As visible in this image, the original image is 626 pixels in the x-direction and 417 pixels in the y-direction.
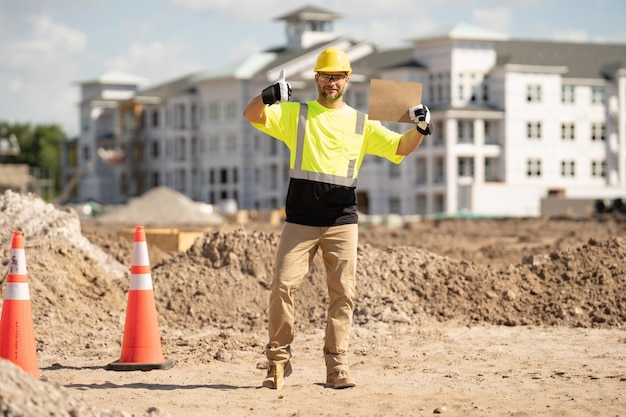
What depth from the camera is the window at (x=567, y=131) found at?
7156cm

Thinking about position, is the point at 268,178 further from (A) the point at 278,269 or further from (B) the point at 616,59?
(A) the point at 278,269

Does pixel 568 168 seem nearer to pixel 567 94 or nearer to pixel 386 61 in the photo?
pixel 567 94

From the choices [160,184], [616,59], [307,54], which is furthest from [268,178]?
[616,59]

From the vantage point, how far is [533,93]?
70.1 m

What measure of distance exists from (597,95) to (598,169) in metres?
4.30

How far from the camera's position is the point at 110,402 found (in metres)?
7.92

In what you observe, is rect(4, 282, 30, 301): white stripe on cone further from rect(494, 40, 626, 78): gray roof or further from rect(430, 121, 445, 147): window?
rect(494, 40, 626, 78): gray roof

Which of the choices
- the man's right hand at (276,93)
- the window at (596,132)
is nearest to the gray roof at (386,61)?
the window at (596,132)

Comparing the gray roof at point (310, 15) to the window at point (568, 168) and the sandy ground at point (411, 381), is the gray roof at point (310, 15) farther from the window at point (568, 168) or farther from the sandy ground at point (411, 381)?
the sandy ground at point (411, 381)

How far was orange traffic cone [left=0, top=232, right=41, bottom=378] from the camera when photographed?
28.1ft

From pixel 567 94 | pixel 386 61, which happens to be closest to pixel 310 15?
pixel 386 61

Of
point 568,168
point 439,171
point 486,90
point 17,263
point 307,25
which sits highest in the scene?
point 307,25

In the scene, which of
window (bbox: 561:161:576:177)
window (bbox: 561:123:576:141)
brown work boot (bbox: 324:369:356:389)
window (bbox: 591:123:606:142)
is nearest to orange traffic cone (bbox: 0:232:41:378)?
brown work boot (bbox: 324:369:356:389)

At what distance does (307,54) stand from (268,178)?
8.56m
